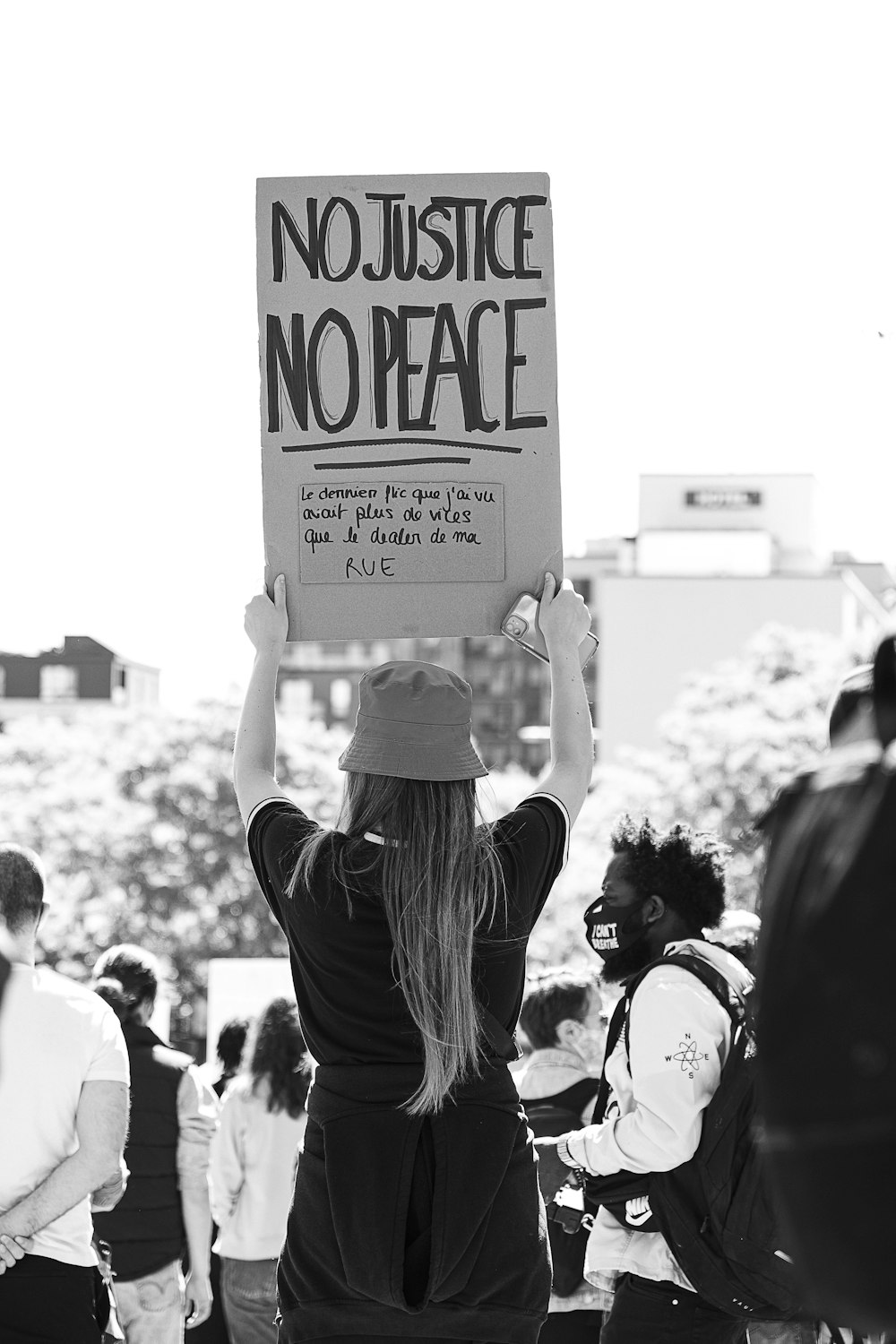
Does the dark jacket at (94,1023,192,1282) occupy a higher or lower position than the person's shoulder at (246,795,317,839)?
lower

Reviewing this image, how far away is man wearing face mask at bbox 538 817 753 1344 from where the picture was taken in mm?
3641

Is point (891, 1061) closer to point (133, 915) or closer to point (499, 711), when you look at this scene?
point (133, 915)

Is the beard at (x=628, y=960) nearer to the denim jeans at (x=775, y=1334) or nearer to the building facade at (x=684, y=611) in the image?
the denim jeans at (x=775, y=1334)

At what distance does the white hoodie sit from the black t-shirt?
757 millimetres

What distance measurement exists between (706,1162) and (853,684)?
79.2 inches

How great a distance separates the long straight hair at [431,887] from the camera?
2824 millimetres

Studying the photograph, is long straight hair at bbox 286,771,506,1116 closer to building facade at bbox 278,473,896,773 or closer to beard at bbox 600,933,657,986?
beard at bbox 600,933,657,986

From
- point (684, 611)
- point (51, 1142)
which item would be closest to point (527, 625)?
point (51, 1142)

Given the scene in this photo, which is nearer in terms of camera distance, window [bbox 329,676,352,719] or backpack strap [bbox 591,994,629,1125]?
backpack strap [bbox 591,994,629,1125]

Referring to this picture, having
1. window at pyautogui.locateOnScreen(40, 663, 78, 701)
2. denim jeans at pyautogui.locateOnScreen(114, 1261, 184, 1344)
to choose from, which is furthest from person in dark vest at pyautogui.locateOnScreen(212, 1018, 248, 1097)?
window at pyautogui.locateOnScreen(40, 663, 78, 701)

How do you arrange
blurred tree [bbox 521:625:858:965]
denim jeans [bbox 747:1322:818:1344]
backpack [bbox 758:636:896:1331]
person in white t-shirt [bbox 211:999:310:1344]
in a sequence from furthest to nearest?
blurred tree [bbox 521:625:858:965] < person in white t-shirt [bbox 211:999:310:1344] < denim jeans [bbox 747:1322:818:1344] < backpack [bbox 758:636:896:1331]

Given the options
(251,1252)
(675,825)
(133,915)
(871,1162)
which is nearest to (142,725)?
(133,915)

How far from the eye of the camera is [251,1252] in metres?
6.50

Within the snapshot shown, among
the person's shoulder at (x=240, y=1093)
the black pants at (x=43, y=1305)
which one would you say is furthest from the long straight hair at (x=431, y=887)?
the person's shoulder at (x=240, y=1093)
